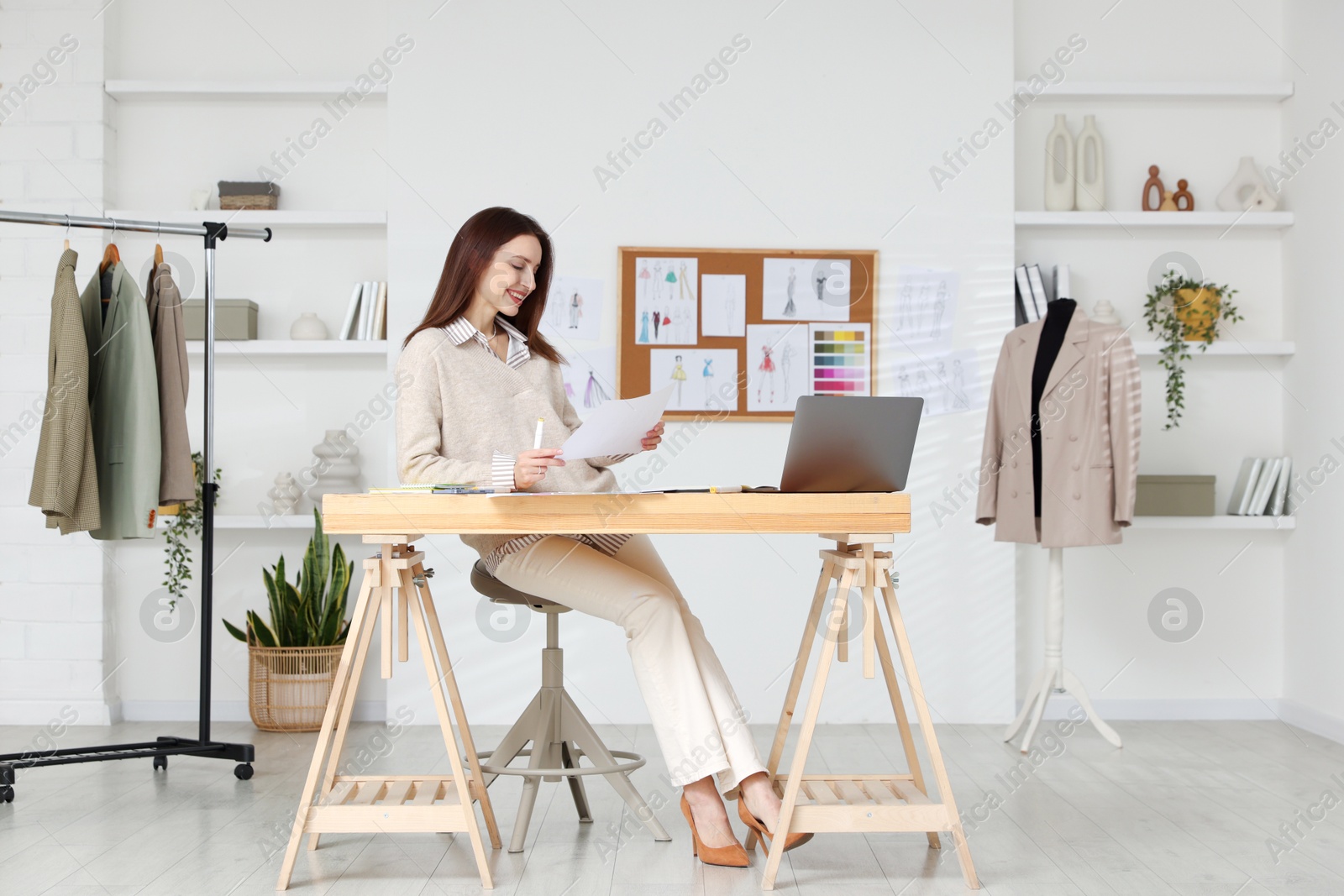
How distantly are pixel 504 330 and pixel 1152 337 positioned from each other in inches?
101

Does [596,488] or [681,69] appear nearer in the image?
[596,488]

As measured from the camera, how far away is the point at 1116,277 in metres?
3.96

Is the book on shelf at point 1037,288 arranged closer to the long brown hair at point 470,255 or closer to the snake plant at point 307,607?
the long brown hair at point 470,255

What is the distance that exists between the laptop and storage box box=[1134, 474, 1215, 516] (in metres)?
2.07

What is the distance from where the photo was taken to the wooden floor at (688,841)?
2082 mm

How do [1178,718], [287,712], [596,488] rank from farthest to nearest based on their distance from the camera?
[1178,718]
[287,712]
[596,488]

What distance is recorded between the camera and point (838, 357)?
374 cm

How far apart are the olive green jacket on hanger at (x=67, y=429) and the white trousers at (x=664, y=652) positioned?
138cm

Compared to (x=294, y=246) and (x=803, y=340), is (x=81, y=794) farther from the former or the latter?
(x=803, y=340)

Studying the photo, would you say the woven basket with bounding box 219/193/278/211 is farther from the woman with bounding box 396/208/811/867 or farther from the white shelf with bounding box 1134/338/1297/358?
the white shelf with bounding box 1134/338/1297/358

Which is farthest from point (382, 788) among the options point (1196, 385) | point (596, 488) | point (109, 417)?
point (1196, 385)

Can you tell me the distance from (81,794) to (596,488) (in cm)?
161

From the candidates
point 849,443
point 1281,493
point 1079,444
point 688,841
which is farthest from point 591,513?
point 1281,493

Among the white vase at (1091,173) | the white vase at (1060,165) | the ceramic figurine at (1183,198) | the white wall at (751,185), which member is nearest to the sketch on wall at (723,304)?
the white wall at (751,185)
